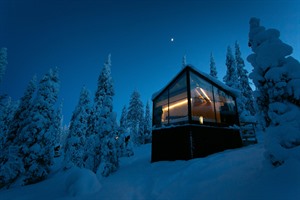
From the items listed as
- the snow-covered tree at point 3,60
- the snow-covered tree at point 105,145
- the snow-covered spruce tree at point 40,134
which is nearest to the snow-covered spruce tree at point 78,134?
the snow-covered spruce tree at point 40,134

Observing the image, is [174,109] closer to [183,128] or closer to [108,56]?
[183,128]

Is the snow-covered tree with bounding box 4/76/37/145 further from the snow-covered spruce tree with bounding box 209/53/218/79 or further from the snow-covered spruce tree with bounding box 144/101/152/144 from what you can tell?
the snow-covered spruce tree with bounding box 209/53/218/79

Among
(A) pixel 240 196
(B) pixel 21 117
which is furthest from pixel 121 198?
(B) pixel 21 117

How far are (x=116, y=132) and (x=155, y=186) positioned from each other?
361 inches

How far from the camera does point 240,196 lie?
4.59 meters

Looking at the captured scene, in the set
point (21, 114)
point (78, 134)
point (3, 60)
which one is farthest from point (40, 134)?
point (3, 60)

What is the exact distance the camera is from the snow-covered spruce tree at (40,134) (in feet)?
60.7

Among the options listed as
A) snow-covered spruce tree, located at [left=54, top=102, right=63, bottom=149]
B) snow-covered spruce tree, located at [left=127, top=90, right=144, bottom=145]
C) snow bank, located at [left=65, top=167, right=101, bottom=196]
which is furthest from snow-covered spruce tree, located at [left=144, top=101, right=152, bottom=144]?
snow bank, located at [left=65, top=167, right=101, bottom=196]

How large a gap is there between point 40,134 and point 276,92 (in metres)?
22.0

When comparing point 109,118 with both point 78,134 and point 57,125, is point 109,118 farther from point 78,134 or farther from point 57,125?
point 57,125

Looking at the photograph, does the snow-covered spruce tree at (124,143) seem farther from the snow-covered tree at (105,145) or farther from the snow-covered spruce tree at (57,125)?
the snow-covered spruce tree at (57,125)

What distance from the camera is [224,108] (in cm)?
1404

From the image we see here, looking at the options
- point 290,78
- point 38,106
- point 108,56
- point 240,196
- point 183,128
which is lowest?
point 240,196

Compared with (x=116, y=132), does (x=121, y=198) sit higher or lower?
lower
